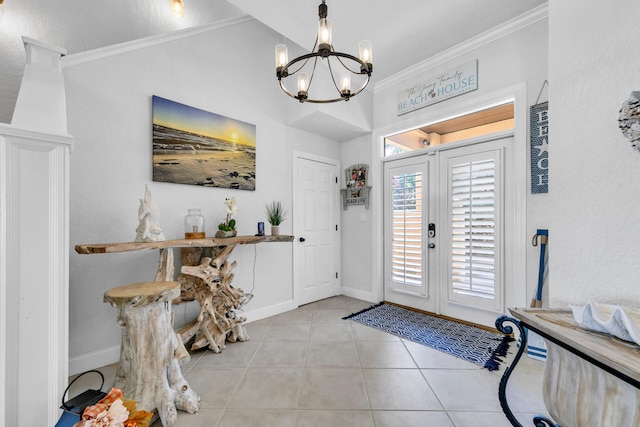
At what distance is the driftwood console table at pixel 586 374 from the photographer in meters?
0.82

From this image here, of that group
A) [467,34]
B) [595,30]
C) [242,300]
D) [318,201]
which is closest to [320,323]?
[242,300]

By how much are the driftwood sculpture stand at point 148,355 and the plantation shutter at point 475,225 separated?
288 cm

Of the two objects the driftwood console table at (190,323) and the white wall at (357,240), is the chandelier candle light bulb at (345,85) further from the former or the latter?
the white wall at (357,240)

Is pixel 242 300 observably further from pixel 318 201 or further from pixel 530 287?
pixel 530 287

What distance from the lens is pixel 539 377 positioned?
1989mm

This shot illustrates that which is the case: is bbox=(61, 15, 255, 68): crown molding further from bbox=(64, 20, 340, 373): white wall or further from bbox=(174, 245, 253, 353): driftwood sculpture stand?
bbox=(174, 245, 253, 353): driftwood sculpture stand

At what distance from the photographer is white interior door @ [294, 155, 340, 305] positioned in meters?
3.72

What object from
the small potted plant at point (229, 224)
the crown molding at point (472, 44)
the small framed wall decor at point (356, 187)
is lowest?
the small potted plant at point (229, 224)

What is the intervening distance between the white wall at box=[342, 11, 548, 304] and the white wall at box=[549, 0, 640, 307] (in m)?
1.38

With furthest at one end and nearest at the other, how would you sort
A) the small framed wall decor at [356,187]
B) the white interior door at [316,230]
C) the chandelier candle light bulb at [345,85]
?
the small framed wall decor at [356,187]
the white interior door at [316,230]
the chandelier candle light bulb at [345,85]

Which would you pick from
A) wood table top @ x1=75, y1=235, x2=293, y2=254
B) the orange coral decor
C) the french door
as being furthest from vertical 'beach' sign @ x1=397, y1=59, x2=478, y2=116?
the orange coral decor

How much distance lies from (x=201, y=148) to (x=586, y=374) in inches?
126

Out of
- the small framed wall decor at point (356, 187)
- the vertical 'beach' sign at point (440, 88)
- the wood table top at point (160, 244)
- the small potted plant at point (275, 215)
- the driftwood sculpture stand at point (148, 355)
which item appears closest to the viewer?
the driftwood sculpture stand at point (148, 355)

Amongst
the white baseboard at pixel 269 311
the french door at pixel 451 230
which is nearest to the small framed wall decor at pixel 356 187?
the french door at pixel 451 230
